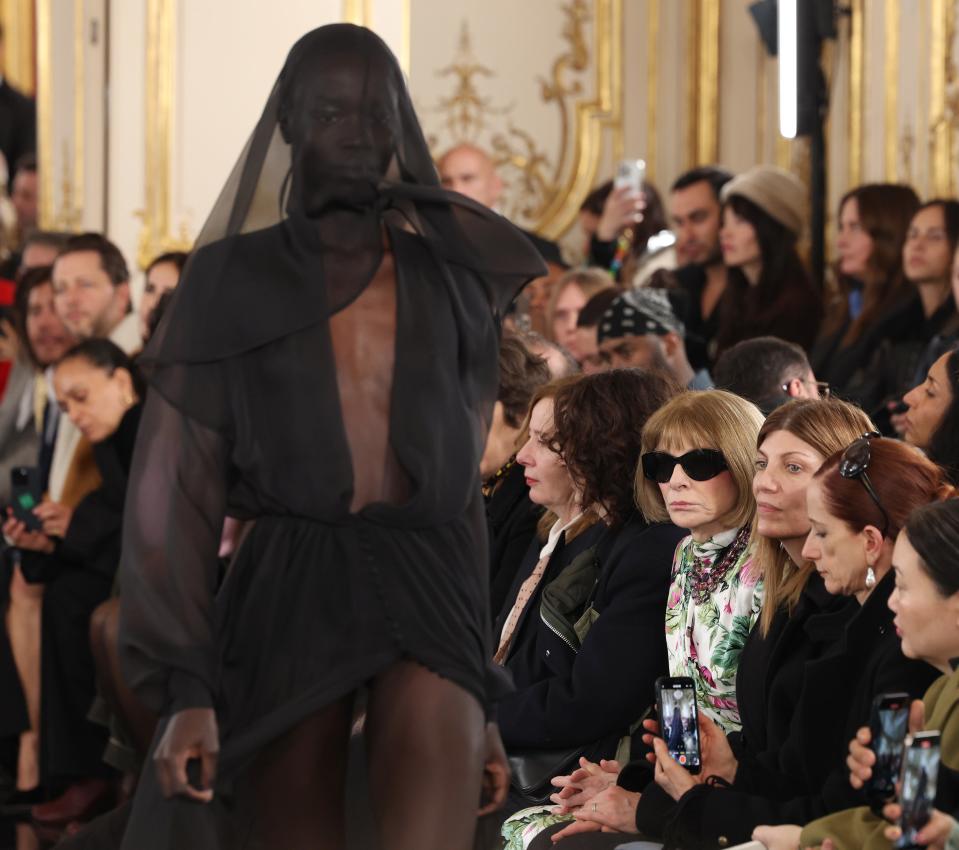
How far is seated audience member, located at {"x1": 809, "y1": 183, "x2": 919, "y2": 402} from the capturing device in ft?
21.8

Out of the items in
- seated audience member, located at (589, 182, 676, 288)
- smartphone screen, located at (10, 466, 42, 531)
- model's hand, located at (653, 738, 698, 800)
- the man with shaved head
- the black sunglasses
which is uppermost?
the man with shaved head

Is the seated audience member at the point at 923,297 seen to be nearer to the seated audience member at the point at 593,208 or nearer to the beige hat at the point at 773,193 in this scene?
the beige hat at the point at 773,193

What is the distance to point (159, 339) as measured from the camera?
299cm

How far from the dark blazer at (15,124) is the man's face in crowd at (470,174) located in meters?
2.61

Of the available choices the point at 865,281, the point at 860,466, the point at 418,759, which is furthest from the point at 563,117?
the point at 418,759

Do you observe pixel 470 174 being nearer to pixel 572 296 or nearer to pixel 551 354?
pixel 572 296

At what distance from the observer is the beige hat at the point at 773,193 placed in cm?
743

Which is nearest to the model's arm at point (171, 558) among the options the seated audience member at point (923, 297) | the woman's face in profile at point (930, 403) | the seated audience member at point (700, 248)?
the woman's face in profile at point (930, 403)

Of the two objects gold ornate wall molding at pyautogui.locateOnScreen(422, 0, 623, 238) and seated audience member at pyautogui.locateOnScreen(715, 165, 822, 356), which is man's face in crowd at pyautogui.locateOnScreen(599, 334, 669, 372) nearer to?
seated audience member at pyautogui.locateOnScreen(715, 165, 822, 356)

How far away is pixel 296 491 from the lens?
2.90 metres

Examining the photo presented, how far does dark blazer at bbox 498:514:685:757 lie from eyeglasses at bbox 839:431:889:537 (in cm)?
78

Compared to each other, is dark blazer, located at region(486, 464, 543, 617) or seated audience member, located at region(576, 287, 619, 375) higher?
seated audience member, located at region(576, 287, 619, 375)

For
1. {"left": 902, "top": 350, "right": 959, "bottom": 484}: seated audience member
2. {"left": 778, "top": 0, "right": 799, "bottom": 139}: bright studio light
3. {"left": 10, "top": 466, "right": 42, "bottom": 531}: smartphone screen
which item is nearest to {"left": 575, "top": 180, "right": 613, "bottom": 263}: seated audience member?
{"left": 778, "top": 0, "right": 799, "bottom": 139}: bright studio light

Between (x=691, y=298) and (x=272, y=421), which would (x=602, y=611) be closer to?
(x=272, y=421)
